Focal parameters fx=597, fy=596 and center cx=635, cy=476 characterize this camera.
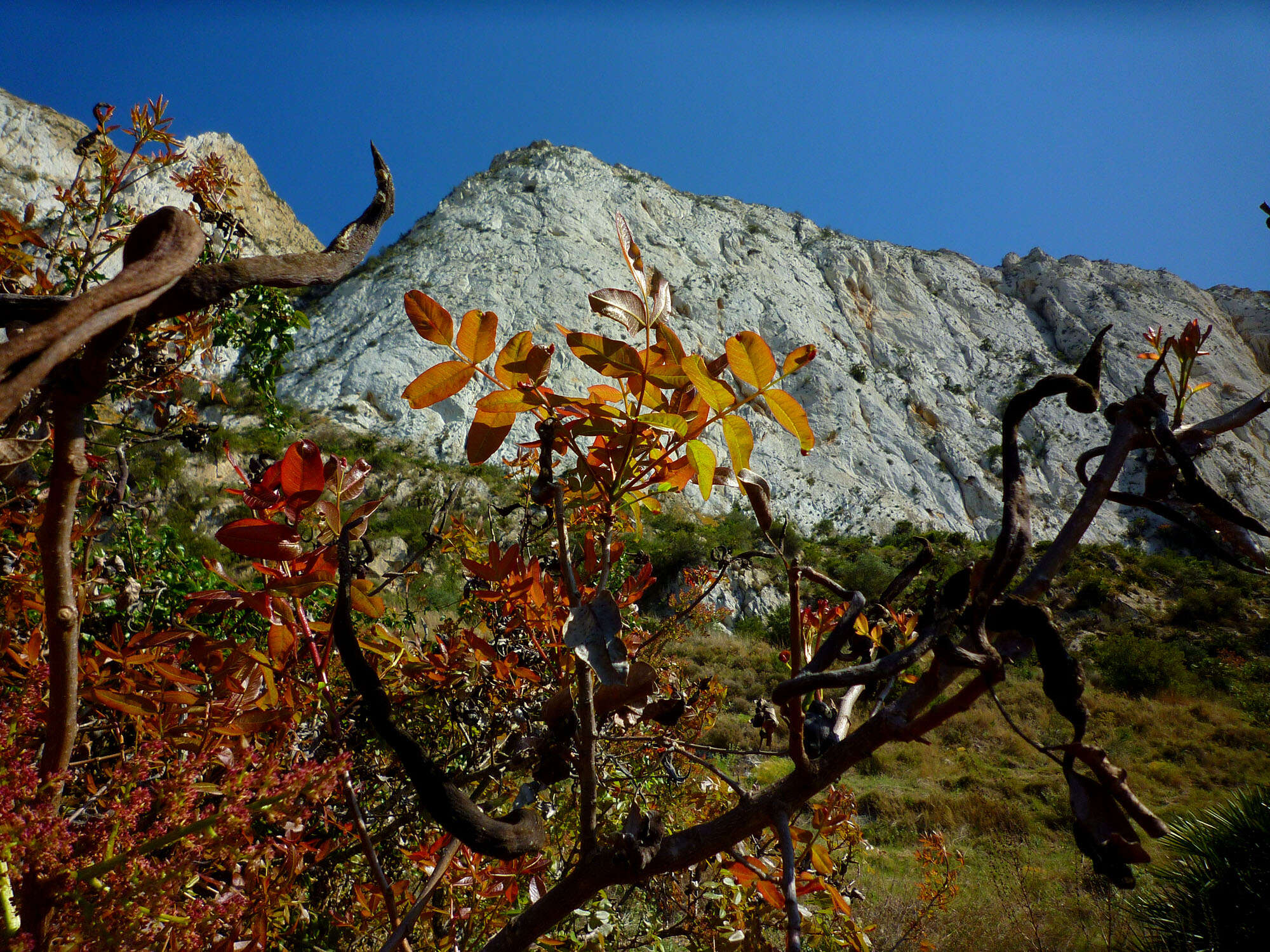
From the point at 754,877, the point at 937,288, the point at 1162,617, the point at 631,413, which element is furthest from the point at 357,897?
the point at 937,288

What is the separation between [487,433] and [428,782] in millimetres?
247

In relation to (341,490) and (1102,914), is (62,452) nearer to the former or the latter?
(341,490)

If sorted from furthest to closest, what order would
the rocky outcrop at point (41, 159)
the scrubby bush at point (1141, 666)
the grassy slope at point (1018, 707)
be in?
the rocky outcrop at point (41, 159) → the scrubby bush at point (1141, 666) → the grassy slope at point (1018, 707)

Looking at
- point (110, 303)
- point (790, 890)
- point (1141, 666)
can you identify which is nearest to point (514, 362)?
point (110, 303)

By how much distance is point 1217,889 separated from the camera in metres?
2.79

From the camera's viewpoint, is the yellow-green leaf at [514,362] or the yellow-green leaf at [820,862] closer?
the yellow-green leaf at [514,362]

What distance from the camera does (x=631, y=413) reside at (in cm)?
45

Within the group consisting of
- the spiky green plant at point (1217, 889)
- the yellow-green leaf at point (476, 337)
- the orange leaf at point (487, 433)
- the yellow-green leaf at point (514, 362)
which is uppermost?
the yellow-green leaf at point (476, 337)

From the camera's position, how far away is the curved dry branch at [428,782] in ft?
1.19

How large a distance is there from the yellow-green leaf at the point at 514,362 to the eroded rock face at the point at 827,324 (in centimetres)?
1268

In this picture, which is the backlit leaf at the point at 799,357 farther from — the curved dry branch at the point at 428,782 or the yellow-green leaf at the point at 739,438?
the curved dry branch at the point at 428,782

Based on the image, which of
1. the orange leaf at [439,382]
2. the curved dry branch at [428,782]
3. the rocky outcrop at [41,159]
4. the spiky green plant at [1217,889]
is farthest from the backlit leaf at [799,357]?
the rocky outcrop at [41,159]

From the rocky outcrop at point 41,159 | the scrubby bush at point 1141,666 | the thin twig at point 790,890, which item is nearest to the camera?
the thin twig at point 790,890

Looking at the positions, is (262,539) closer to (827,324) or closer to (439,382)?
(439,382)
